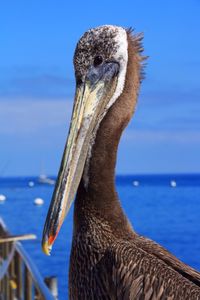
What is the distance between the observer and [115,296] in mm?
3182

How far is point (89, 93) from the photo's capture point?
3.28m

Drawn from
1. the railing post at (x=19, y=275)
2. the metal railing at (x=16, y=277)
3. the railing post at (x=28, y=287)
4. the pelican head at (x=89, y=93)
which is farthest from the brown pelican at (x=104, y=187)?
the railing post at (x=19, y=275)

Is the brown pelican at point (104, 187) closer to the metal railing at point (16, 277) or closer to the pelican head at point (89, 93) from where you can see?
the pelican head at point (89, 93)

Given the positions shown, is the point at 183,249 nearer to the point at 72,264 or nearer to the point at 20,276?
the point at 20,276

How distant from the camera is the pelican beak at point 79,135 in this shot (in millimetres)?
3002

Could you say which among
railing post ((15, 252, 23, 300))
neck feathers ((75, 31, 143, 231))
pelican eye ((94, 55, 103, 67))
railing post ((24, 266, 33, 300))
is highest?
pelican eye ((94, 55, 103, 67))

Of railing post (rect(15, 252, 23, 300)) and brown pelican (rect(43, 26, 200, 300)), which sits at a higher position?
brown pelican (rect(43, 26, 200, 300))

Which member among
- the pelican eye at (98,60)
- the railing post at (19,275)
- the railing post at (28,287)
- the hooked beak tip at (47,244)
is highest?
the pelican eye at (98,60)

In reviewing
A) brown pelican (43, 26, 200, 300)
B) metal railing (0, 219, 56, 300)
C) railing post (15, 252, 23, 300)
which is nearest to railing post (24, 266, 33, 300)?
metal railing (0, 219, 56, 300)

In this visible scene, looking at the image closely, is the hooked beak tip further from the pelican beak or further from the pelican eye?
the pelican eye

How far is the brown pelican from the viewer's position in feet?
10.3

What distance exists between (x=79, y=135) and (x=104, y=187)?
27cm

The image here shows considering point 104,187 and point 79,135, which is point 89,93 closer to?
point 79,135

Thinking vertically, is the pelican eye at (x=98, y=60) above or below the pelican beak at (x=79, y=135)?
above
